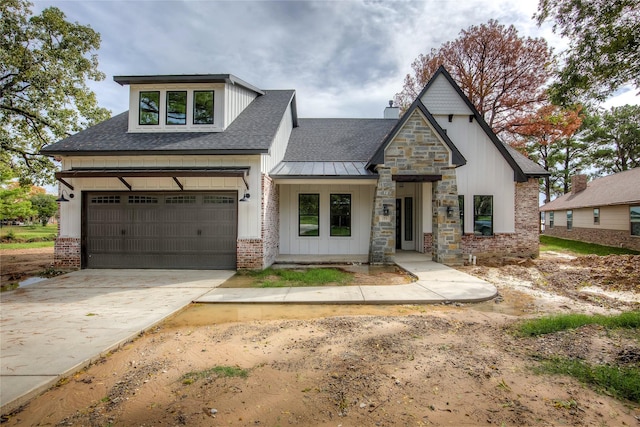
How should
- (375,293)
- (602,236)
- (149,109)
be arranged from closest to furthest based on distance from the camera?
(375,293) → (149,109) → (602,236)

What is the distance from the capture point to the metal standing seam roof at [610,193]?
54.0ft

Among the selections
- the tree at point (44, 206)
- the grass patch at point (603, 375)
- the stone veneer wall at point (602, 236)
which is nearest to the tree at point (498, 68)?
the stone veneer wall at point (602, 236)

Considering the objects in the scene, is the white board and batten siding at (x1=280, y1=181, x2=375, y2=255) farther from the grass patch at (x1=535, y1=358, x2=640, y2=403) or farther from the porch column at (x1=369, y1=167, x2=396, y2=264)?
the grass patch at (x1=535, y1=358, x2=640, y2=403)

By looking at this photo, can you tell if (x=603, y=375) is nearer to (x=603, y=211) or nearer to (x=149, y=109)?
(x=149, y=109)

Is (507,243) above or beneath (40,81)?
beneath

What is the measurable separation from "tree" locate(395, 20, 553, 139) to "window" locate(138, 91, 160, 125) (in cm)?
1646

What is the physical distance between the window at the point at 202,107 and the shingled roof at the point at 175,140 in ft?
2.04

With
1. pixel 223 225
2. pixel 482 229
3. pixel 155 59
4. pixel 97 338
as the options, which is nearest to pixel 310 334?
pixel 97 338

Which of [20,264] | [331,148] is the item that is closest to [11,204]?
[20,264]

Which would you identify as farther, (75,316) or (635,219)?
(635,219)

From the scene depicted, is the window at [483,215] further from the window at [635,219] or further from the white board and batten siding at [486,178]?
the window at [635,219]

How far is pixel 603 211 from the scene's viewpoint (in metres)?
18.3

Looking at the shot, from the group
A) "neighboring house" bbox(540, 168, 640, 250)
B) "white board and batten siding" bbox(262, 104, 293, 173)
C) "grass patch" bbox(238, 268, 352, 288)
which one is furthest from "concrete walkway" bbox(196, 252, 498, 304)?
"neighboring house" bbox(540, 168, 640, 250)

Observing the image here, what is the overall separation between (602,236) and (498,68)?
1236 centimetres
